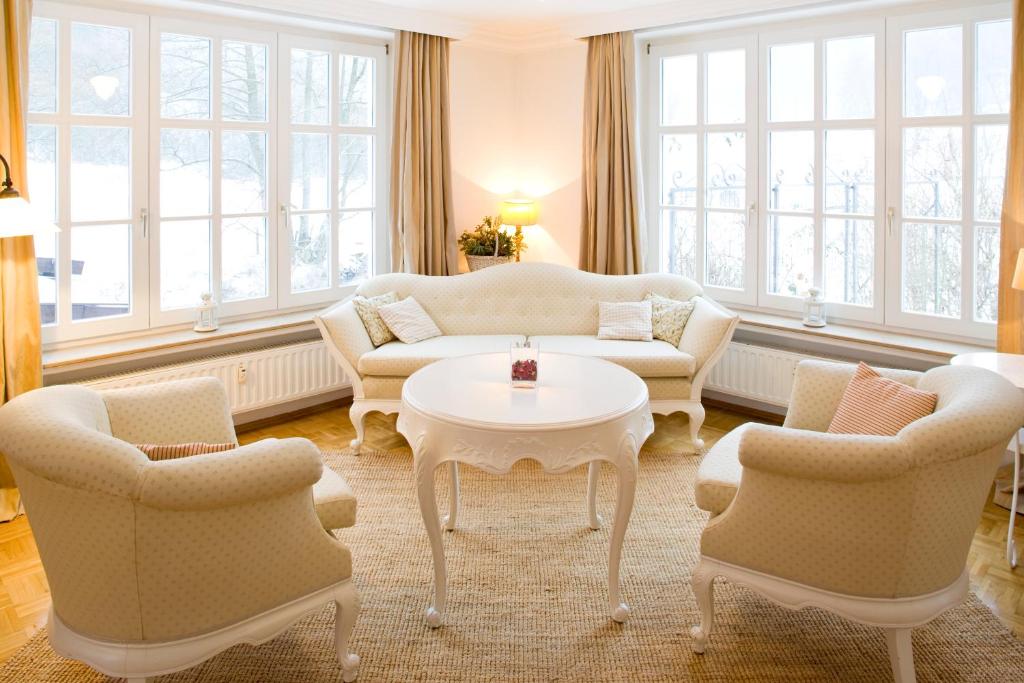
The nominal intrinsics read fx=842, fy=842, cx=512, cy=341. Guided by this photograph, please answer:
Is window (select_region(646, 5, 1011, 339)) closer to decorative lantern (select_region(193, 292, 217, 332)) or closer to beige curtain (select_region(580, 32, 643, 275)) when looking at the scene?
beige curtain (select_region(580, 32, 643, 275))

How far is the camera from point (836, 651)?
271 centimetres

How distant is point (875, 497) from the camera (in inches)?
90.0

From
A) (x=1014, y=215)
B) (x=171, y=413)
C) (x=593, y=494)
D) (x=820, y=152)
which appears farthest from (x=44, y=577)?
(x=820, y=152)

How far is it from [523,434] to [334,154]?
3464 millimetres

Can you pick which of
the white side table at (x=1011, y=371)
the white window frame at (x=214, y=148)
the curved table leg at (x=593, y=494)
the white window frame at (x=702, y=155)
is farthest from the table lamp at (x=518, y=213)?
the white side table at (x=1011, y=371)

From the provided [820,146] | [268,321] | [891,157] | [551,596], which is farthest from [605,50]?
[551,596]

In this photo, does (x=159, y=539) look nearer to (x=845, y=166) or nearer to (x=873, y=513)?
(x=873, y=513)

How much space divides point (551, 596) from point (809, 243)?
3207mm

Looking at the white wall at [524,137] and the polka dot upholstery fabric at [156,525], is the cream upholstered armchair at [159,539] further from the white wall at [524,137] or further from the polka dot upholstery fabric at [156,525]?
the white wall at [524,137]

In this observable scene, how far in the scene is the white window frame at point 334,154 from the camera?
17.6 ft

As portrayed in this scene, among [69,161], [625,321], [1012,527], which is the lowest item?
Answer: [1012,527]

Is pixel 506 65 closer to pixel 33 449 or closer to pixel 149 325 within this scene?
pixel 149 325

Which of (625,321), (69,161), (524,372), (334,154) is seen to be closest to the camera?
(524,372)

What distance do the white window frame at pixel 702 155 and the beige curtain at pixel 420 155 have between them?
1449 millimetres
